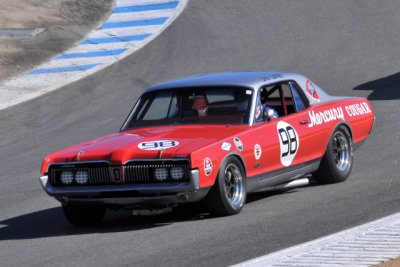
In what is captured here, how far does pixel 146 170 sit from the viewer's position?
7684 millimetres

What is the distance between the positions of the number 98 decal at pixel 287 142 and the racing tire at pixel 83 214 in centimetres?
201

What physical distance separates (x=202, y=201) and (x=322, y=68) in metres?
11.5

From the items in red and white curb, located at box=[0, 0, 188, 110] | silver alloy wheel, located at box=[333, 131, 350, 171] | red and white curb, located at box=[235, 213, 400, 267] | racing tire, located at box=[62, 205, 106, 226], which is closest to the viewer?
red and white curb, located at box=[235, 213, 400, 267]

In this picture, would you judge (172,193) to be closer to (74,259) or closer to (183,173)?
(183,173)

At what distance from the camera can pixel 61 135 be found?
1508cm

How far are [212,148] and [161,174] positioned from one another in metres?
0.55

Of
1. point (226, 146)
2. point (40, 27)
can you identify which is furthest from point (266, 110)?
point (40, 27)

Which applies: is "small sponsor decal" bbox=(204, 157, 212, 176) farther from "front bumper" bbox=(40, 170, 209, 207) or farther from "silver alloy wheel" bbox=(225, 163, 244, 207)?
"silver alloy wheel" bbox=(225, 163, 244, 207)

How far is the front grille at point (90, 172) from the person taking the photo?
7.82 metres


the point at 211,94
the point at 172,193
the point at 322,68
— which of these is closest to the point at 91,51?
the point at 322,68

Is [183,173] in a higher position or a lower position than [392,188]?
higher

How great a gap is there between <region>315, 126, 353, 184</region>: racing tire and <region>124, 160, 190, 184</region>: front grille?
268 centimetres

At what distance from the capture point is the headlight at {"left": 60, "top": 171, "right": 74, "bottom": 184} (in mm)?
8039

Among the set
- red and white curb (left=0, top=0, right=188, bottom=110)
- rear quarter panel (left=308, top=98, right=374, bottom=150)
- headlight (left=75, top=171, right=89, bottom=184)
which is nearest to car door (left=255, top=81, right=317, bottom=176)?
rear quarter panel (left=308, top=98, right=374, bottom=150)
